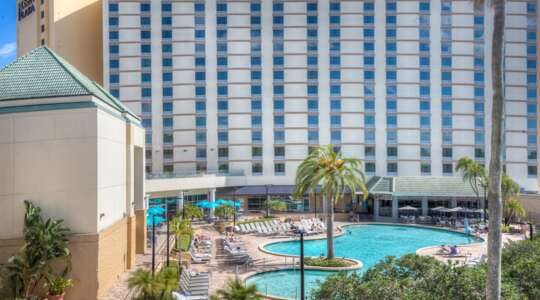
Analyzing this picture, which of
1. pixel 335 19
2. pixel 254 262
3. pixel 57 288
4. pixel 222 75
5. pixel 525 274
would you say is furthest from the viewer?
pixel 335 19

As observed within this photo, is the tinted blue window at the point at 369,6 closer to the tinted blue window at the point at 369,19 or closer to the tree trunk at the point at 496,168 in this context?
the tinted blue window at the point at 369,19

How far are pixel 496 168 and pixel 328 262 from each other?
1640cm

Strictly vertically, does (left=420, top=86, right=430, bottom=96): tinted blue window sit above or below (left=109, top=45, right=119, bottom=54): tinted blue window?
below

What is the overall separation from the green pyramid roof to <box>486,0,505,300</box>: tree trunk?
54.3 feet

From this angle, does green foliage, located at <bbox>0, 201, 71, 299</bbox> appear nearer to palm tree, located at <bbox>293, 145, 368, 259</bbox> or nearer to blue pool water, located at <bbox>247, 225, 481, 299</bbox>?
blue pool water, located at <bbox>247, 225, 481, 299</bbox>

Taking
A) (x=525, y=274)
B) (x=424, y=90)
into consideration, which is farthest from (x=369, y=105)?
(x=525, y=274)

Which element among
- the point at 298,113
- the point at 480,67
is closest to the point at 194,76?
the point at 298,113

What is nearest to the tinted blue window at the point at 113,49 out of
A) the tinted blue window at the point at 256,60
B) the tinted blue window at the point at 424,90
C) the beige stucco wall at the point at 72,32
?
the beige stucco wall at the point at 72,32

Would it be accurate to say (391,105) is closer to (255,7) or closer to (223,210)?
(255,7)

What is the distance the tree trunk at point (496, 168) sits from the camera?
1167 cm

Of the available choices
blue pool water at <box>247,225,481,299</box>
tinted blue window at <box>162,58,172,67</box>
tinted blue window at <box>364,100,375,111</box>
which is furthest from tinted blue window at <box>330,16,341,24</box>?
blue pool water at <box>247,225,481,299</box>

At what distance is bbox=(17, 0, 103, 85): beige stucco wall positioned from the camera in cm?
5647

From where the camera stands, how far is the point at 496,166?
11.8m

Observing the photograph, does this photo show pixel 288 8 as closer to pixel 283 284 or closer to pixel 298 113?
pixel 298 113
